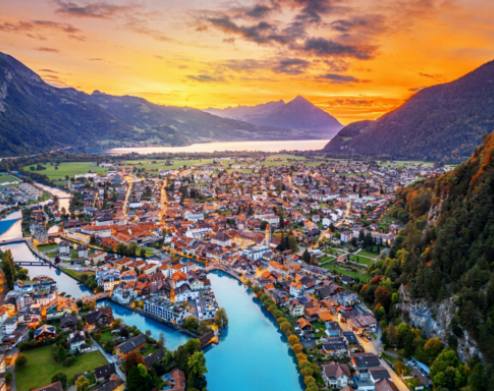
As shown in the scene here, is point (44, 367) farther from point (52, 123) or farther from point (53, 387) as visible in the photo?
point (52, 123)

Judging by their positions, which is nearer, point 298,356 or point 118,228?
point 298,356

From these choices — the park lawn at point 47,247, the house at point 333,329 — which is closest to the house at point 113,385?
the house at point 333,329

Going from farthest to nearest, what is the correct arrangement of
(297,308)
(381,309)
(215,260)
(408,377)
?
(215,260) < (297,308) < (381,309) < (408,377)

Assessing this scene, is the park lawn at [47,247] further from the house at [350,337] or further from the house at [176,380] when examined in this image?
the house at [350,337]

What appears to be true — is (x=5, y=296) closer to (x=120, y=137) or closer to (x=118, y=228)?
(x=118, y=228)

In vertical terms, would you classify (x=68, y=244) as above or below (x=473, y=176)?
below

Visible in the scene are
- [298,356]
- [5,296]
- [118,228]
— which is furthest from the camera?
[118,228]

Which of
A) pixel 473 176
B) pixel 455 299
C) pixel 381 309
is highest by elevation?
pixel 473 176

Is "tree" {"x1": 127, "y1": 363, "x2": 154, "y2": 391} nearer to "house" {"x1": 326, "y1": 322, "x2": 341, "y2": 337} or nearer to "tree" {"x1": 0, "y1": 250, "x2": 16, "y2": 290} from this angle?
"house" {"x1": 326, "y1": 322, "x2": 341, "y2": 337}

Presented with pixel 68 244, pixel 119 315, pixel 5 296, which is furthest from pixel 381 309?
pixel 68 244
